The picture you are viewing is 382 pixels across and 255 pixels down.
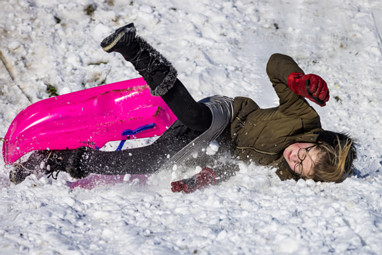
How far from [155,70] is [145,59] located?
9 cm

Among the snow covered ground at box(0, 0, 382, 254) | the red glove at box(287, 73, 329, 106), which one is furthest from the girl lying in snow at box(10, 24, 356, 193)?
the snow covered ground at box(0, 0, 382, 254)

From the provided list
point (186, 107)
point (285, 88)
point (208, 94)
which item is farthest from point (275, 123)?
point (208, 94)

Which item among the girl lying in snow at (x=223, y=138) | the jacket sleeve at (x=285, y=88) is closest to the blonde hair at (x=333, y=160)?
the girl lying in snow at (x=223, y=138)

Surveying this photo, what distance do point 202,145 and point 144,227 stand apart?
831 millimetres

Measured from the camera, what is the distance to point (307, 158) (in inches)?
113

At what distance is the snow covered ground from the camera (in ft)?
7.77

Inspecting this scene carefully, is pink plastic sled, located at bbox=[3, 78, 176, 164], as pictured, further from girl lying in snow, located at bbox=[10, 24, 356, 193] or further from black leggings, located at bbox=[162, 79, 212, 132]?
black leggings, located at bbox=[162, 79, 212, 132]

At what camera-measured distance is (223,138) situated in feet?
10.4

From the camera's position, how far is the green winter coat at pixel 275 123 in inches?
111

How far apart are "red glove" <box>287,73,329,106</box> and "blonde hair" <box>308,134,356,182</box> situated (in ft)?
1.25

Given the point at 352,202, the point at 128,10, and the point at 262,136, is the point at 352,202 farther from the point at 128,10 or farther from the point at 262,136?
the point at 128,10

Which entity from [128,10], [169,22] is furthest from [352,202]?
[128,10]

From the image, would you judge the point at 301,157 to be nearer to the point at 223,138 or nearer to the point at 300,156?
the point at 300,156

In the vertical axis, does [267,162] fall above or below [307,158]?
below
